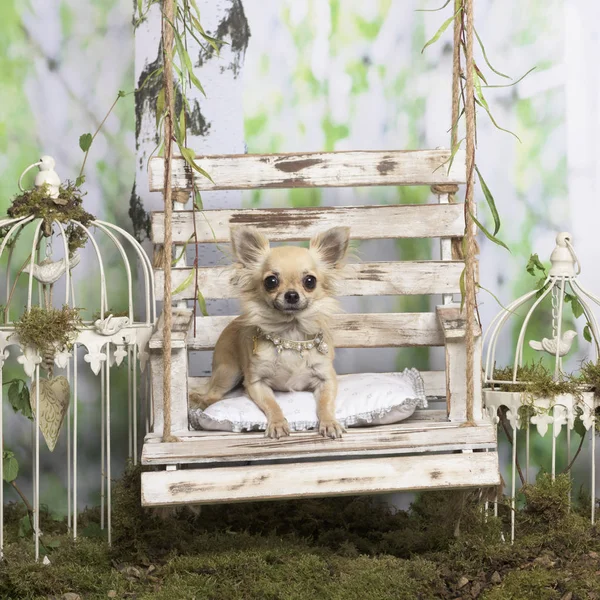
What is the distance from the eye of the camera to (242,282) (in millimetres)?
2939

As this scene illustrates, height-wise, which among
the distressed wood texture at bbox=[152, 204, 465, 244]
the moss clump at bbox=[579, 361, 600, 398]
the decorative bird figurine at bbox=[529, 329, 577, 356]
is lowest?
the moss clump at bbox=[579, 361, 600, 398]

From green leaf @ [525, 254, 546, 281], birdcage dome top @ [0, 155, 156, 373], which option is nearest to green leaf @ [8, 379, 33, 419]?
birdcage dome top @ [0, 155, 156, 373]

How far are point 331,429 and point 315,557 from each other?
47 centimetres

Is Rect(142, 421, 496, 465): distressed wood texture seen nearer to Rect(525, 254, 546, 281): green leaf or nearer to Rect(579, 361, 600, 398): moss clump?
Rect(579, 361, 600, 398): moss clump

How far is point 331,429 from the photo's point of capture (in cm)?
253

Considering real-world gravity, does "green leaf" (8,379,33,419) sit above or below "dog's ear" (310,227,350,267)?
below

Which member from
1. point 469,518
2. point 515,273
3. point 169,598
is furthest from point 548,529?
point 169,598

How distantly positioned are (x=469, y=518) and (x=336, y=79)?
6.48 ft

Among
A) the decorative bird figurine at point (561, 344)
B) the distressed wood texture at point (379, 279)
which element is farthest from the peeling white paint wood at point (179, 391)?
the decorative bird figurine at point (561, 344)

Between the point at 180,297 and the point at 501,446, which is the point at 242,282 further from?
the point at 501,446

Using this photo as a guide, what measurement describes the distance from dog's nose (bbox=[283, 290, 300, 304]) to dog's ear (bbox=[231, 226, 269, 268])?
225 mm

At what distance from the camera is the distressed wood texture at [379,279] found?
10.6ft

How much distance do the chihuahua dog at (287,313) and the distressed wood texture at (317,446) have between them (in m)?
0.32

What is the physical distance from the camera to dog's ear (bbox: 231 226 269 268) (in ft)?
9.26
